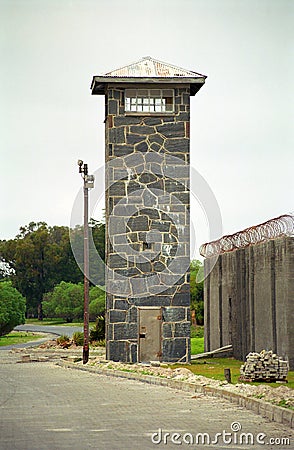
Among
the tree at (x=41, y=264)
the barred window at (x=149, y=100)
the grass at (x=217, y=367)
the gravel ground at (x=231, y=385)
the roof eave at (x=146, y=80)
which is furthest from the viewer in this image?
the tree at (x=41, y=264)

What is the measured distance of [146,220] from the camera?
29.1 metres

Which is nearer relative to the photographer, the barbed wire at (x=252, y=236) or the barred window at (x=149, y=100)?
the barbed wire at (x=252, y=236)

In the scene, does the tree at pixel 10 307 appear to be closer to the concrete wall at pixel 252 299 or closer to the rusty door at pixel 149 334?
the concrete wall at pixel 252 299

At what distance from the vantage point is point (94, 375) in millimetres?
25078

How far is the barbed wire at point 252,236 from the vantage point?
23.5m

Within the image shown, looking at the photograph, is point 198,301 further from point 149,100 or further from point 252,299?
point 252,299

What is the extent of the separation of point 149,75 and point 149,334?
330 inches

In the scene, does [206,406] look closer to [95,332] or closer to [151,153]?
[151,153]

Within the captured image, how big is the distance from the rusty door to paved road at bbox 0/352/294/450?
705 centimetres

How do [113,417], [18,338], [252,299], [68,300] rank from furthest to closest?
1. [68,300]
2. [18,338]
3. [252,299]
4. [113,417]

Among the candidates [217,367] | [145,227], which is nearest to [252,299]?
[217,367]

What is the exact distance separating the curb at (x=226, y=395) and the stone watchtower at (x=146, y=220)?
291 centimetres

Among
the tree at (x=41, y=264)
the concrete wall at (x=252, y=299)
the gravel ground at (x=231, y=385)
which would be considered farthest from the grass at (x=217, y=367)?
the tree at (x=41, y=264)

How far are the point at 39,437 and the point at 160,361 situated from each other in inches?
669
